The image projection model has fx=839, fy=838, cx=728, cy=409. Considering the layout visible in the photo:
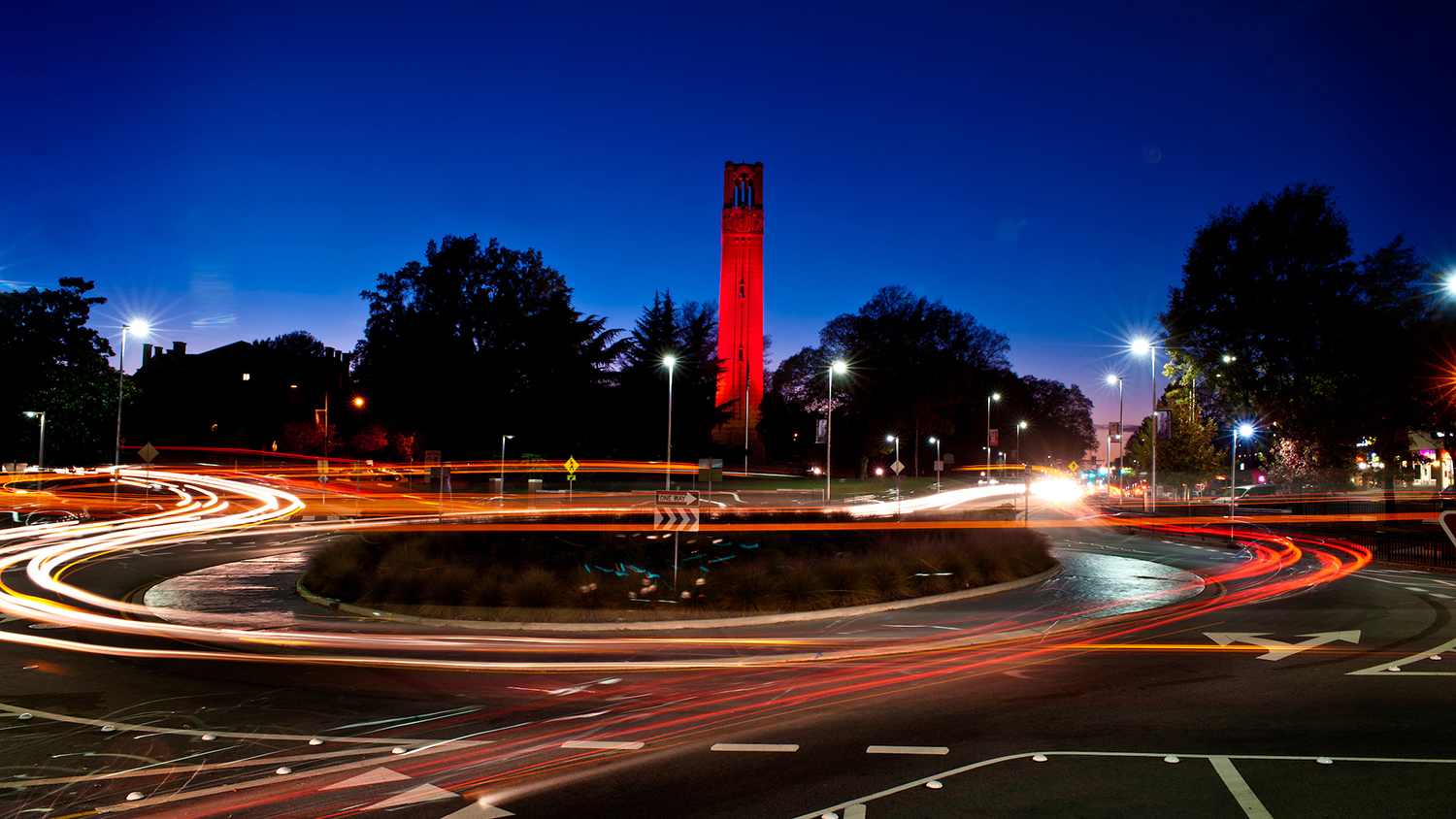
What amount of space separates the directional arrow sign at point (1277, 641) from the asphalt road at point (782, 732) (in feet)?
0.24

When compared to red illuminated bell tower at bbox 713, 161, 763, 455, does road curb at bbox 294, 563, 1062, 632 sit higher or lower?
lower

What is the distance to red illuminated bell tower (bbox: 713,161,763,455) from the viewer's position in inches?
3233

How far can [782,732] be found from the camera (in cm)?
744

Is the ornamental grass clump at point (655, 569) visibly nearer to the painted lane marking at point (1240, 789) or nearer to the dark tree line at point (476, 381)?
the painted lane marking at point (1240, 789)

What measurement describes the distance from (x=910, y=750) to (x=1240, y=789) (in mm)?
2346

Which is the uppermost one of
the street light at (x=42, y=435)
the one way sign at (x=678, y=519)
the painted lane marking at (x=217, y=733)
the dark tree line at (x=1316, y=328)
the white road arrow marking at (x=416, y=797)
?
the dark tree line at (x=1316, y=328)

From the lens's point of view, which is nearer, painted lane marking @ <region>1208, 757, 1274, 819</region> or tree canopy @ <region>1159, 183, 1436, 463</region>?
painted lane marking @ <region>1208, 757, 1274, 819</region>

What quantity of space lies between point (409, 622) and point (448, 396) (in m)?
48.1

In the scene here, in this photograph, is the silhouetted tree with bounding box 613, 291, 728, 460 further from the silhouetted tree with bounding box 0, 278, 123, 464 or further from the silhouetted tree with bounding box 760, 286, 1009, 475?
the silhouetted tree with bounding box 0, 278, 123, 464

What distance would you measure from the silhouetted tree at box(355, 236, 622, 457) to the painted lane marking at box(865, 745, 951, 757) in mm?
56024

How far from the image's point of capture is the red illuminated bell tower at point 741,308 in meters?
82.1

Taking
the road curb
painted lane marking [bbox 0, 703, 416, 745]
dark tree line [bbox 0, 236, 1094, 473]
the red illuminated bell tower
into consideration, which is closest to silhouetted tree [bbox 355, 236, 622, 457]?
dark tree line [bbox 0, 236, 1094, 473]

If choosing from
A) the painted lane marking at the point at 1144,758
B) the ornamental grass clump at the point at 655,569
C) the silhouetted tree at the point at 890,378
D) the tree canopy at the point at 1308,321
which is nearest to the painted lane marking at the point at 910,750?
the painted lane marking at the point at 1144,758

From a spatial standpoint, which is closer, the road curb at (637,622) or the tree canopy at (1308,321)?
the road curb at (637,622)
